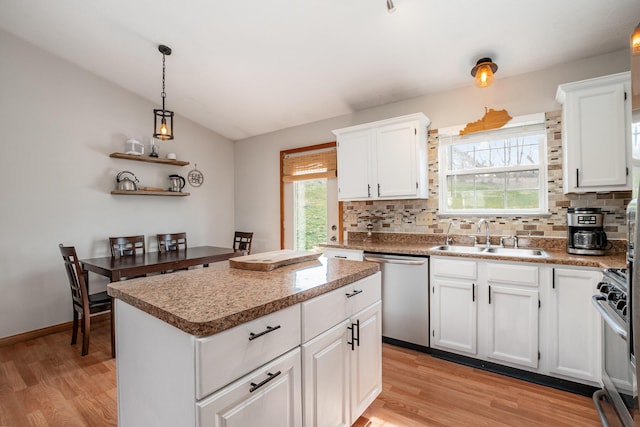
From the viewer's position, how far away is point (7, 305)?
3057 millimetres

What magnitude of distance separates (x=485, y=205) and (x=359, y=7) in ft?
7.01

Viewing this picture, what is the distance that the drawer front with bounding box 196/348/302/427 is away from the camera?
3.03 feet

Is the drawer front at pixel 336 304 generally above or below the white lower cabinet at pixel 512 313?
above

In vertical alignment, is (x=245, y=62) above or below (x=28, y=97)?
above

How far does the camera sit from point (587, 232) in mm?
2252

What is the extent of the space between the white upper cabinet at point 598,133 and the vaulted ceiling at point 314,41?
437 millimetres

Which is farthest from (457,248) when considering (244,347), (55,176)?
(55,176)

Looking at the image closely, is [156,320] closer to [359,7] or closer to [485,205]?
[359,7]

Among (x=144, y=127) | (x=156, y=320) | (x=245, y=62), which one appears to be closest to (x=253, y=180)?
(x=144, y=127)

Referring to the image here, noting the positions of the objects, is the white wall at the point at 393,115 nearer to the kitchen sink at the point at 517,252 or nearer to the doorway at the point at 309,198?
the doorway at the point at 309,198

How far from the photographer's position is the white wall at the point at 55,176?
10.1 ft

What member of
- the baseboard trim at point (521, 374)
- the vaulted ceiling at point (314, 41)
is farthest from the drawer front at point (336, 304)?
the vaulted ceiling at point (314, 41)

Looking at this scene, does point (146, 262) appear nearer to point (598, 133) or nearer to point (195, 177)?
point (195, 177)

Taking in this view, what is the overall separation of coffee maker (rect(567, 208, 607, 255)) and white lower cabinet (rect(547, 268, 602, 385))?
328 millimetres
